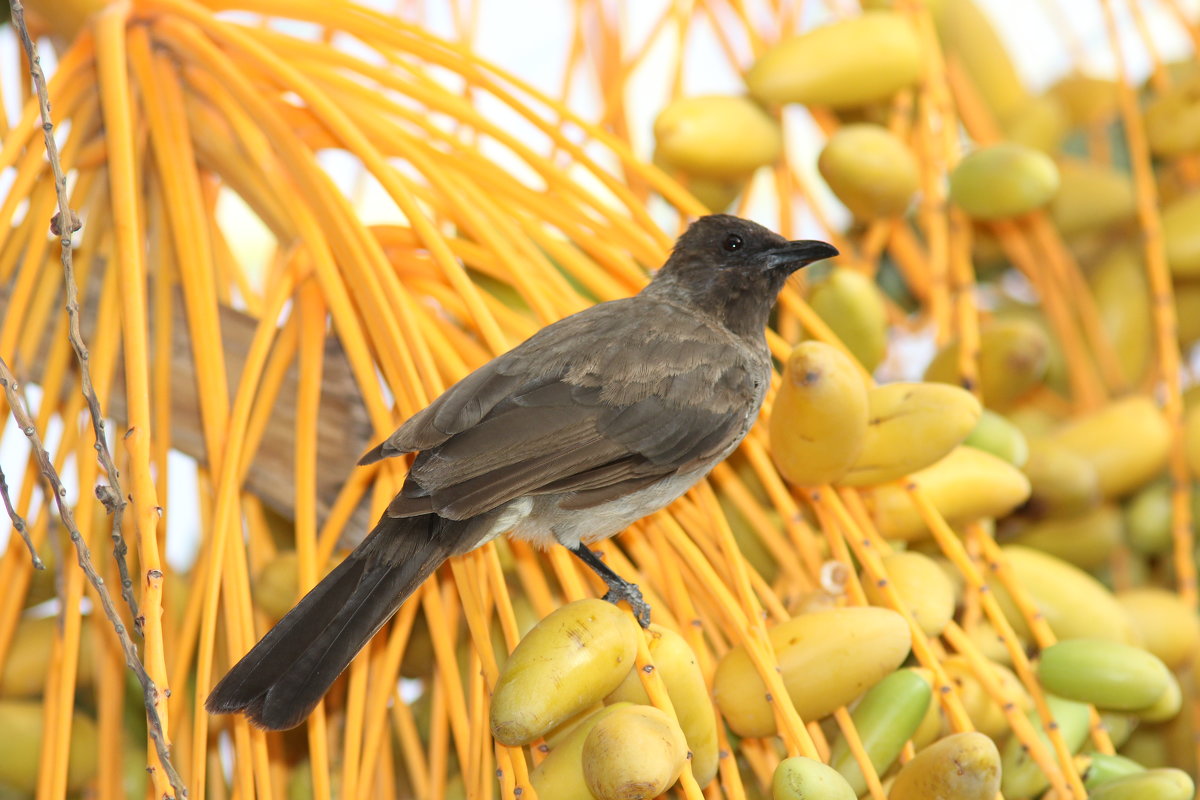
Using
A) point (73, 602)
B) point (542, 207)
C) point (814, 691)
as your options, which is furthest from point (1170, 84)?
point (73, 602)

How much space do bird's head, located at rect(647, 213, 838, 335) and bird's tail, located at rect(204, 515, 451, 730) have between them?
0.62m

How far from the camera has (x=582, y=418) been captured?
1.60 metres

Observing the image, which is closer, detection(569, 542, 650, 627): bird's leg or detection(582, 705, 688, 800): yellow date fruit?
detection(582, 705, 688, 800): yellow date fruit

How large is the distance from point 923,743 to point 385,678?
0.63 m

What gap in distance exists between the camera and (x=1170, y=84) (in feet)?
7.44

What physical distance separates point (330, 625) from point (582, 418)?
1.36 ft

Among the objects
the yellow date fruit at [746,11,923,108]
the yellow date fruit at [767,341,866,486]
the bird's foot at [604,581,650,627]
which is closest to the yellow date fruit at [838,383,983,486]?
the yellow date fruit at [767,341,866,486]

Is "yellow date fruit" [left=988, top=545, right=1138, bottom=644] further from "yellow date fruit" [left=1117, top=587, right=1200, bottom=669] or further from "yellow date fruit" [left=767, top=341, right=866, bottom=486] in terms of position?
"yellow date fruit" [left=767, top=341, right=866, bottom=486]

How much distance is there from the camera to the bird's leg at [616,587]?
141cm

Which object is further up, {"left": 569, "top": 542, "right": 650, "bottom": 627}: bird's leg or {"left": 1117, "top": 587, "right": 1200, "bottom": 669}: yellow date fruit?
{"left": 569, "top": 542, "right": 650, "bottom": 627}: bird's leg

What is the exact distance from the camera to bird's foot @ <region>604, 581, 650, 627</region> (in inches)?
55.2

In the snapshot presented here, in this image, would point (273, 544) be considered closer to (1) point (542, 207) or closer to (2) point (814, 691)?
(1) point (542, 207)

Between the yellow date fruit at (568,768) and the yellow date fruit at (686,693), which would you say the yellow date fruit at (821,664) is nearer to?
the yellow date fruit at (686,693)

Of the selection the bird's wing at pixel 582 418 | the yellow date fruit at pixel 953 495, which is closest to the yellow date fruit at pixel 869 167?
the bird's wing at pixel 582 418
